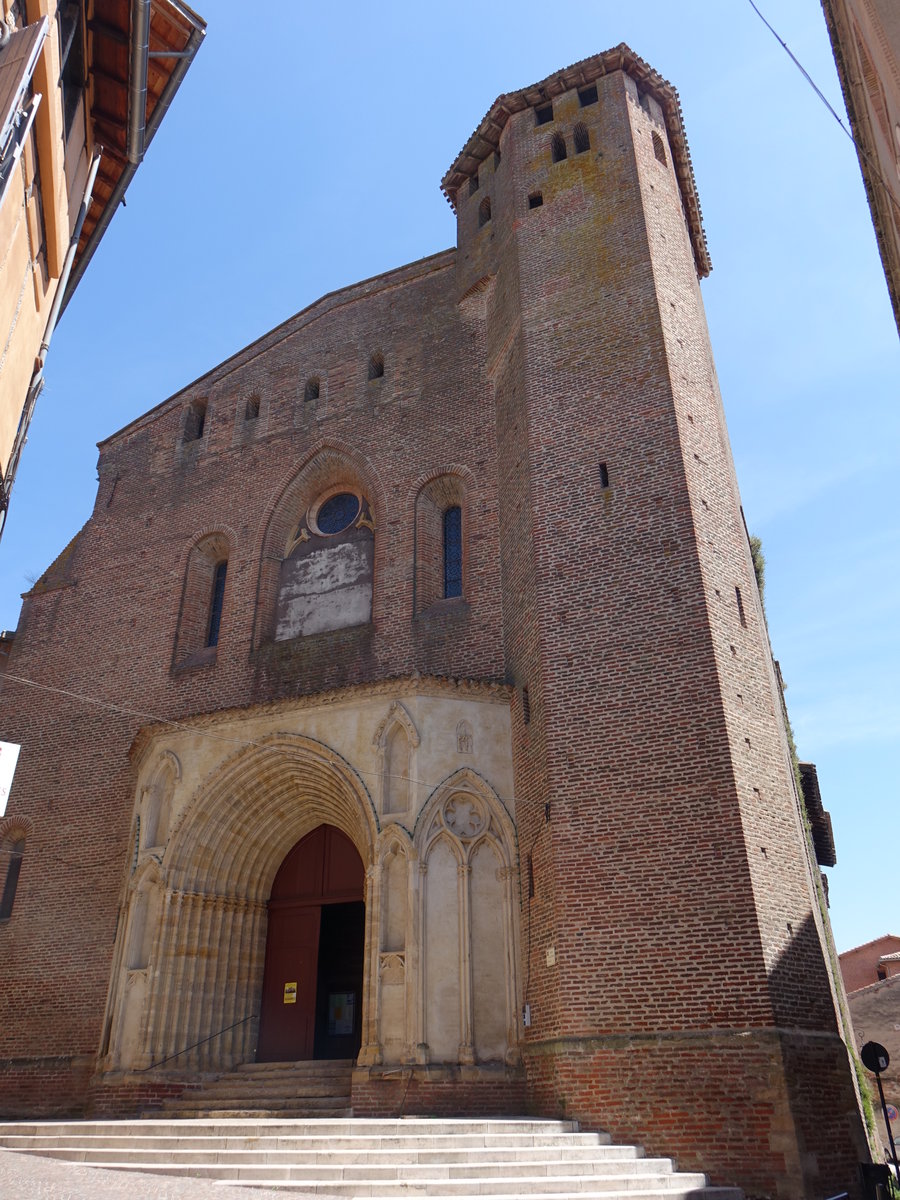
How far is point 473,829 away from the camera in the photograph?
40.9 ft

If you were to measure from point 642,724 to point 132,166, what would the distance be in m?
7.89

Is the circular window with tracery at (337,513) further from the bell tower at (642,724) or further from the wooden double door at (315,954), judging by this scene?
the wooden double door at (315,954)

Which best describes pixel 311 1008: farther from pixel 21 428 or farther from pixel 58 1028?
pixel 21 428

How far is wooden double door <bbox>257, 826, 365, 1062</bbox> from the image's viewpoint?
1426cm

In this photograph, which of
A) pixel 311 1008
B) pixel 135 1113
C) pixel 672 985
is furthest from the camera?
pixel 311 1008

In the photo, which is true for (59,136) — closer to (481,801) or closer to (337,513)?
(481,801)

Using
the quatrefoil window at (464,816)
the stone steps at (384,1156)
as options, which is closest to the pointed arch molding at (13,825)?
the stone steps at (384,1156)

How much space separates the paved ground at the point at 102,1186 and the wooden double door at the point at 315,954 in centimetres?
603

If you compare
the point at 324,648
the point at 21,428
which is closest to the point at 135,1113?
the point at 324,648

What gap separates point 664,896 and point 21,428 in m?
7.81

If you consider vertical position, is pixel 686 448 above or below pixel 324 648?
above

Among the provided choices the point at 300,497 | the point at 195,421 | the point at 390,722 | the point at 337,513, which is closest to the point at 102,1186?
the point at 390,722

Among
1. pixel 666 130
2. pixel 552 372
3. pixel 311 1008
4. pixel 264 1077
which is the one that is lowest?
pixel 264 1077

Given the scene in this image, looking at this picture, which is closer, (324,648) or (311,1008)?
→ (311,1008)
